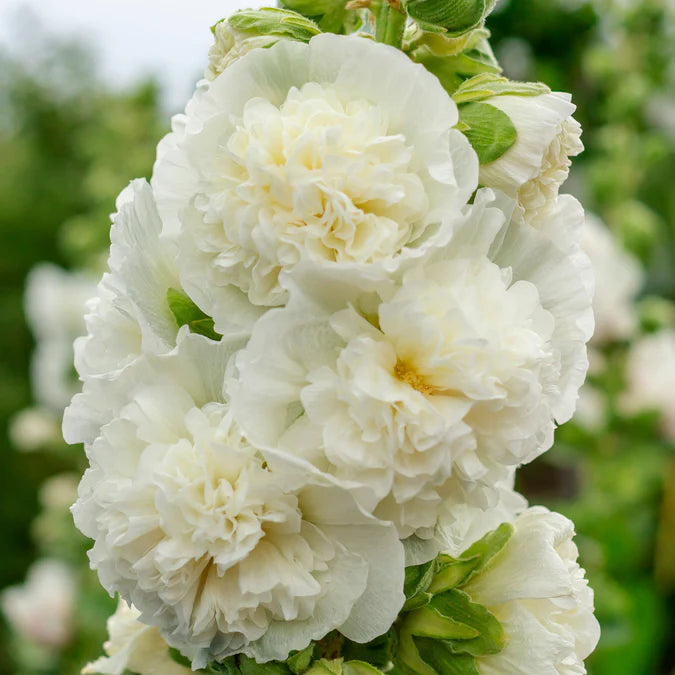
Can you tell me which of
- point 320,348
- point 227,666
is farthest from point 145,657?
→ point 320,348

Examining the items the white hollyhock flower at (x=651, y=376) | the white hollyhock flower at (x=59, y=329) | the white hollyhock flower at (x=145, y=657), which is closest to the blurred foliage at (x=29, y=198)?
the white hollyhock flower at (x=59, y=329)

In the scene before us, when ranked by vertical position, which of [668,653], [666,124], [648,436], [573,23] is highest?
[573,23]

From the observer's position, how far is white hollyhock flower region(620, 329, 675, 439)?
7.68ft

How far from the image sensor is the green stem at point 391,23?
2.47ft

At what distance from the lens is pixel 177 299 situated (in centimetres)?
73

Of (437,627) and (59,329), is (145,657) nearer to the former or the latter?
(437,627)

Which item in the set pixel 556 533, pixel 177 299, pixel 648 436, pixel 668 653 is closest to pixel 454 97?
pixel 177 299

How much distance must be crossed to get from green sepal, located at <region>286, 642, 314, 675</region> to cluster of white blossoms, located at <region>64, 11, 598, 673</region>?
0.03 meters

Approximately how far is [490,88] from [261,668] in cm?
48

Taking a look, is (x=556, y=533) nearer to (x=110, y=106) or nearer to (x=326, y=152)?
(x=326, y=152)

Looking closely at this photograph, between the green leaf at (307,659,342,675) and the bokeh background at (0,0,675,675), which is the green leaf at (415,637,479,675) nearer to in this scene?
the green leaf at (307,659,342,675)

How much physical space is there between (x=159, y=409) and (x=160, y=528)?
0.08 m

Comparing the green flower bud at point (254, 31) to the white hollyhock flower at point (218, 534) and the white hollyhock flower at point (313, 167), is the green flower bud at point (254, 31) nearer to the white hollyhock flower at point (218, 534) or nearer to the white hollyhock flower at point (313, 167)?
the white hollyhock flower at point (313, 167)

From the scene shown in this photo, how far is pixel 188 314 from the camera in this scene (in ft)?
2.42
